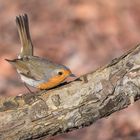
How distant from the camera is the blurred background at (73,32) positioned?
725 centimetres

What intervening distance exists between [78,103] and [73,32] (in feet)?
12.9

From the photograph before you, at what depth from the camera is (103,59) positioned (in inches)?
283

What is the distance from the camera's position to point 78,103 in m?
3.96

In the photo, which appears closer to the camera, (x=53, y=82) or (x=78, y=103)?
(x=78, y=103)

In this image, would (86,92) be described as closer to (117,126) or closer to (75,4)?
(117,126)

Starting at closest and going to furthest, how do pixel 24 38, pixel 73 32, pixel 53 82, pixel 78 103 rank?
pixel 78 103
pixel 53 82
pixel 24 38
pixel 73 32

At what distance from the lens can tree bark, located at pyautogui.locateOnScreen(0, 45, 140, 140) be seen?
392cm

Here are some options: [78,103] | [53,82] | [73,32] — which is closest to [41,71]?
[53,82]

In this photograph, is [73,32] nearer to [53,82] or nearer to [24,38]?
[24,38]

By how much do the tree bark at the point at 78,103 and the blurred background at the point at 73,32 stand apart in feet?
8.91

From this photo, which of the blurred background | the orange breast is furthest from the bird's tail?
the blurred background

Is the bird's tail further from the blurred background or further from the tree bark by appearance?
the blurred background

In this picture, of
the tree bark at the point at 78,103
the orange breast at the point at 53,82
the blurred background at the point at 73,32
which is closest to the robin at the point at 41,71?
the orange breast at the point at 53,82

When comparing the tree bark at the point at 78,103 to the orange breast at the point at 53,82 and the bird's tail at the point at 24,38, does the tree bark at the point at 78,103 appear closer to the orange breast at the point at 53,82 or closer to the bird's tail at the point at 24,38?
the orange breast at the point at 53,82
